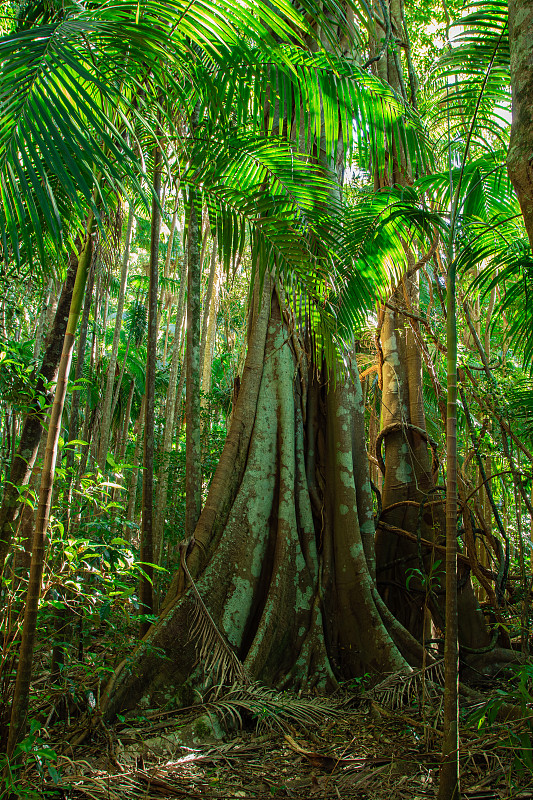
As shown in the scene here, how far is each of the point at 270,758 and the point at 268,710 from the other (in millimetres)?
339

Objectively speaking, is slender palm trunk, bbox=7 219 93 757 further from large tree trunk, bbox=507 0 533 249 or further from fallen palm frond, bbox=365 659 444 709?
fallen palm frond, bbox=365 659 444 709

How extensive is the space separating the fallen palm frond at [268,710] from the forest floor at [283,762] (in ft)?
0.14

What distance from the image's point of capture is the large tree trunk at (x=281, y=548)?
330 centimetres

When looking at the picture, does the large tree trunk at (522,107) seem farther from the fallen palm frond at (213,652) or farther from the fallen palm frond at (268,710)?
the fallen palm frond at (213,652)

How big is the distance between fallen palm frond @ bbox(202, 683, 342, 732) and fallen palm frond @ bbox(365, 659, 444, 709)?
0.24m

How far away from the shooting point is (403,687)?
3.07 meters

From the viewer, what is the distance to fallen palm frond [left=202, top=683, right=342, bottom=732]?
2836 millimetres

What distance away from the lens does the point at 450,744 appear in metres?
1.63

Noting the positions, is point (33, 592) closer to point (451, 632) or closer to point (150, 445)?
point (451, 632)

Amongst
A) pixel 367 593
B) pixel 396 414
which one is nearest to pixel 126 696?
pixel 367 593

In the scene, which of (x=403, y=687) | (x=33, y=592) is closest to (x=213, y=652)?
(x=403, y=687)

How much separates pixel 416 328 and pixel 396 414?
0.83m

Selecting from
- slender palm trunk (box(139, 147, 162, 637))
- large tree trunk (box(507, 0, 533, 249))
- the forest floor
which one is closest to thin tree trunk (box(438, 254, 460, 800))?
the forest floor

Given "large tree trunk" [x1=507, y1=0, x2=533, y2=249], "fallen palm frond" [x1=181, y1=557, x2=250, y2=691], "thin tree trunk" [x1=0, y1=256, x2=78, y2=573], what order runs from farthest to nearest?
"fallen palm frond" [x1=181, y1=557, x2=250, y2=691] < "thin tree trunk" [x1=0, y1=256, x2=78, y2=573] < "large tree trunk" [x1=507, y1=0, x2=533, y2=249]
